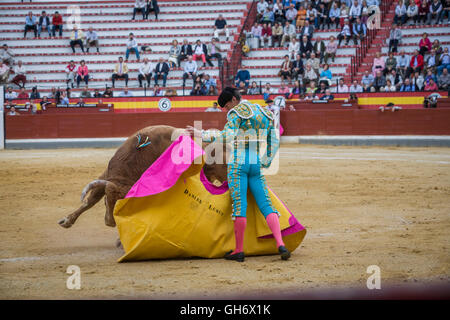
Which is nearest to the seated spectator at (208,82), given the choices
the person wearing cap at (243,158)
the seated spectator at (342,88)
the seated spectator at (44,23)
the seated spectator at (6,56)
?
the seated spectator at (342,88)

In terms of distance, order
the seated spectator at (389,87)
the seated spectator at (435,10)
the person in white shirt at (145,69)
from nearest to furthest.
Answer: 1. the seated spectator at (389,87)
2. the seated spectator at (435,10)
3. the person in white shirt at (145,69)

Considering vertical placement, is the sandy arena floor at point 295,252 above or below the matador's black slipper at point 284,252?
below

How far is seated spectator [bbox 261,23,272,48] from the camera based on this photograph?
61.0 ft

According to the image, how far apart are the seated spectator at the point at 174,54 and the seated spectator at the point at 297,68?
12.3 feet

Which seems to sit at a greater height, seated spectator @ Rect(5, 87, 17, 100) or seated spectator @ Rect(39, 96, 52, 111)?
seated spectator @ Rect(5, 87, 17, 100)

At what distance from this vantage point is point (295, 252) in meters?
4.36

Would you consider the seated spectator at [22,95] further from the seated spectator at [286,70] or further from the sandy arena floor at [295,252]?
the sandy arena floor at [295,252]

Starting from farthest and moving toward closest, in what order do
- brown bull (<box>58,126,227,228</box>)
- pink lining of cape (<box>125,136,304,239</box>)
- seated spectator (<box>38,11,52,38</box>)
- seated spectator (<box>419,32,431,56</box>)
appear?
seated spectator (<box>38,11,52,38</box>) → seated spectator (<box>419,32,431,56</box>) → brown bull (<box>58,126,227,228</box>) → pink lining of cape (<box>125,136,304,239</box>)

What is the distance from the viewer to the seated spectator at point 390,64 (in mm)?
15617

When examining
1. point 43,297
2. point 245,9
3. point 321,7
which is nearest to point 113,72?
point 245,9

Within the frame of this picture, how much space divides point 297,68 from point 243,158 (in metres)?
13.1

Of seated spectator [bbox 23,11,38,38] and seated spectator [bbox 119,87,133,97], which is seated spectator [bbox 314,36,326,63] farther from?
seated spectator [bbox 23,11,38,38]

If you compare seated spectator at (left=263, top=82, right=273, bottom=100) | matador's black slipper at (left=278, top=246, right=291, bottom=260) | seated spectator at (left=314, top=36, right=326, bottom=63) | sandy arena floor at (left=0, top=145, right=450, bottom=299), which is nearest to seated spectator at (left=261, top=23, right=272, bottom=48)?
seated spectator at (left=314, top=36, right=326, bottom=63)

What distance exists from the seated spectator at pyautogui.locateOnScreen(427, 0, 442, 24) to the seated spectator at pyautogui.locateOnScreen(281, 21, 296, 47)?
391 cm
